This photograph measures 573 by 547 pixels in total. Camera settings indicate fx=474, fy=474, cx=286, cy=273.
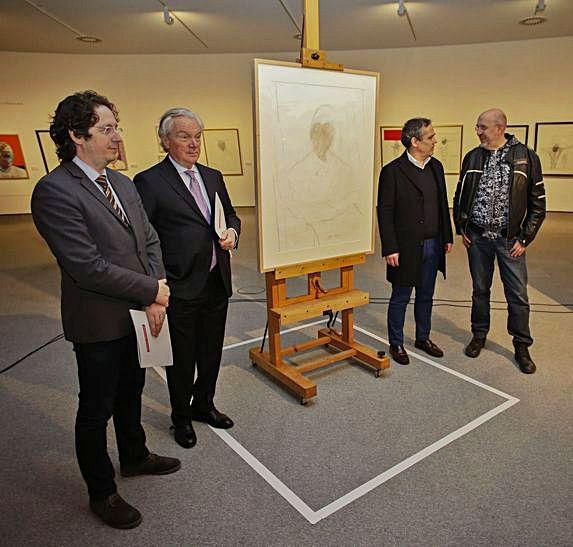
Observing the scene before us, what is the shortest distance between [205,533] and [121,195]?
1316mm

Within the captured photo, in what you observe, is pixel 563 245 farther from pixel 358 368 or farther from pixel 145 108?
pixel 145 108

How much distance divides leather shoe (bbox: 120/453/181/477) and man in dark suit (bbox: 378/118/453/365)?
1.69m

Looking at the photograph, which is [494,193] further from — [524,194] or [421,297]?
[421,297]

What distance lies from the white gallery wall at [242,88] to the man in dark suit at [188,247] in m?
7.23

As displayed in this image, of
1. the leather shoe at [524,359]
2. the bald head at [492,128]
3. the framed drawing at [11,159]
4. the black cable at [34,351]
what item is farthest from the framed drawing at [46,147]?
the leather shoe at [524,359]

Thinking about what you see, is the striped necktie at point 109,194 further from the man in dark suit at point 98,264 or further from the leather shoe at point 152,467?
the leather shoe at point 152,467

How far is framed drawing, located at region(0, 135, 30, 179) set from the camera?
8.91m

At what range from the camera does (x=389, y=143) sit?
896cm

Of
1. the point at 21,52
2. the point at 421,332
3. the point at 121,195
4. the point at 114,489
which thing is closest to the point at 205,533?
the point at 114,489

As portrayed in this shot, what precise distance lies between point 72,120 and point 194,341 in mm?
1134

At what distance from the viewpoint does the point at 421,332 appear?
3.39m

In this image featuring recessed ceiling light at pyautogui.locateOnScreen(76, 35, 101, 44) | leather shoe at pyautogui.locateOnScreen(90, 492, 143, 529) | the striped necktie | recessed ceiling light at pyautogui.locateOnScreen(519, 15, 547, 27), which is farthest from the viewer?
recessed ceiling light at pyautogui.locateOnScreen(76, 35, 101, 44)

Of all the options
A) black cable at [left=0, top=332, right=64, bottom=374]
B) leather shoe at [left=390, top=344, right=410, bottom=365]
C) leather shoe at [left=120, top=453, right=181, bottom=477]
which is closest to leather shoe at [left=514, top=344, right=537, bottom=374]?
leather shoe at [left=390, top=344, right=410, bottom=365]

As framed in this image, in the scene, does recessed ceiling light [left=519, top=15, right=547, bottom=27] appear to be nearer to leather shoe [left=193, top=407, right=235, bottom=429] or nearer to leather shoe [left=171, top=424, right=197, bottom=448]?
leather shoe [left=193, top=407, right=235, bottom=429]
